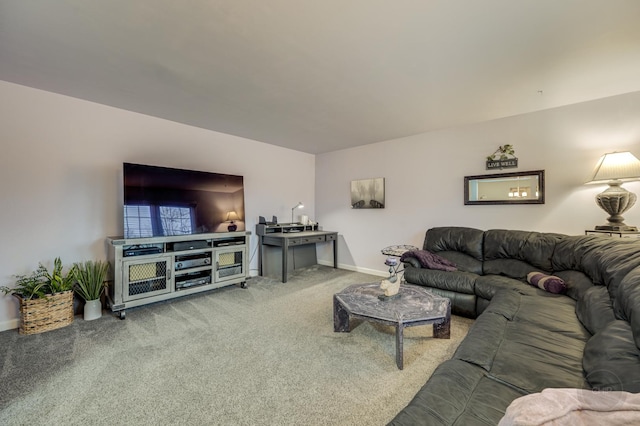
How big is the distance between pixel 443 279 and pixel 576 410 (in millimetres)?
2289

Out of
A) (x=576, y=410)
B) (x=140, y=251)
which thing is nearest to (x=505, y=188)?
(x=576, y=410)

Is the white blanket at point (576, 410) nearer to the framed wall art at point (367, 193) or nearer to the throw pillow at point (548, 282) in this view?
the throw pillow at point (548, 282)

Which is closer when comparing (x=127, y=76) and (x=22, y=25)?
(x=22, y=25)

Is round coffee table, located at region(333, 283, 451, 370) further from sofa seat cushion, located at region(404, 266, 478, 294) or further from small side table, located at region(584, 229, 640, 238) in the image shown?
small side table, located at region(584, 229, 640, 238)

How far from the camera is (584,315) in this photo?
1.72 m

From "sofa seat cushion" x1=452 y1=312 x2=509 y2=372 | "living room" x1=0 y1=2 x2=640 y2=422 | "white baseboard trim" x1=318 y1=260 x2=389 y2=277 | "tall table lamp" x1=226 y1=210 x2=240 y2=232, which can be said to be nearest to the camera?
"sofa seat cushion" x1=452 y1=312 x2=509 y2=372

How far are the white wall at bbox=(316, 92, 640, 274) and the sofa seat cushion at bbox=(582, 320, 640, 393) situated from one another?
86.4 inches

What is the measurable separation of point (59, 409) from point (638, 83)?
5146 mm

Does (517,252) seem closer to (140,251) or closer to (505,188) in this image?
(505,188)

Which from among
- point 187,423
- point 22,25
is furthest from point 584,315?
point 22,25

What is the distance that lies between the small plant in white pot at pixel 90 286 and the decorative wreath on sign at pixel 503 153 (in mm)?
4831

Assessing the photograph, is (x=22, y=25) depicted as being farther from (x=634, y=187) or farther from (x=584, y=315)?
(x=634, y=187)

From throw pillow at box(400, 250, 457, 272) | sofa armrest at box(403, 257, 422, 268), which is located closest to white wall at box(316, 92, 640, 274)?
throw pillow at box(400, 250, 457, 272)

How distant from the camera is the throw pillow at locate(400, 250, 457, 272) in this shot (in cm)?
304
